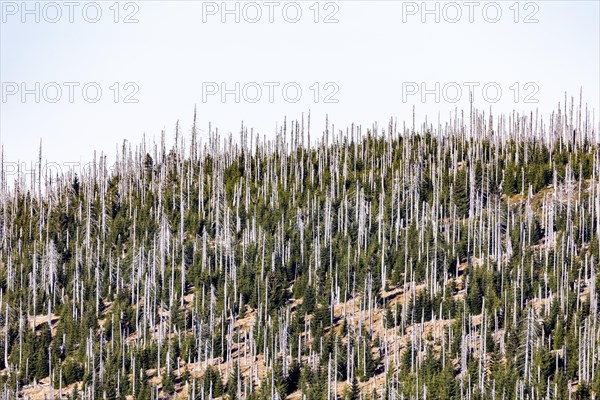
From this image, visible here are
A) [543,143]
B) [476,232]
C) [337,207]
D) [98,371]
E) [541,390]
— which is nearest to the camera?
[541,390]

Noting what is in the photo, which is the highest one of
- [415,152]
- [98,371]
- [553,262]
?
[415,152]

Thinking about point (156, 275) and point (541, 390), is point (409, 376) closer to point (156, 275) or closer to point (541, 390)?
point (541, 390)

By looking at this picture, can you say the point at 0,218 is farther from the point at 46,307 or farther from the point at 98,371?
the point at 98,371

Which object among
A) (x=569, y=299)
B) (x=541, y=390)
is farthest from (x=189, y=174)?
(x=541, y=390)

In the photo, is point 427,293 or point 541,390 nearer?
point 541,390

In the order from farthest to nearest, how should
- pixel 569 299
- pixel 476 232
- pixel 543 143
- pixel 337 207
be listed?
pixel 543 143 < pixel 337 207 < pixel 476 232 < pixel 569 299

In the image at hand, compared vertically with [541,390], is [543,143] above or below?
above
